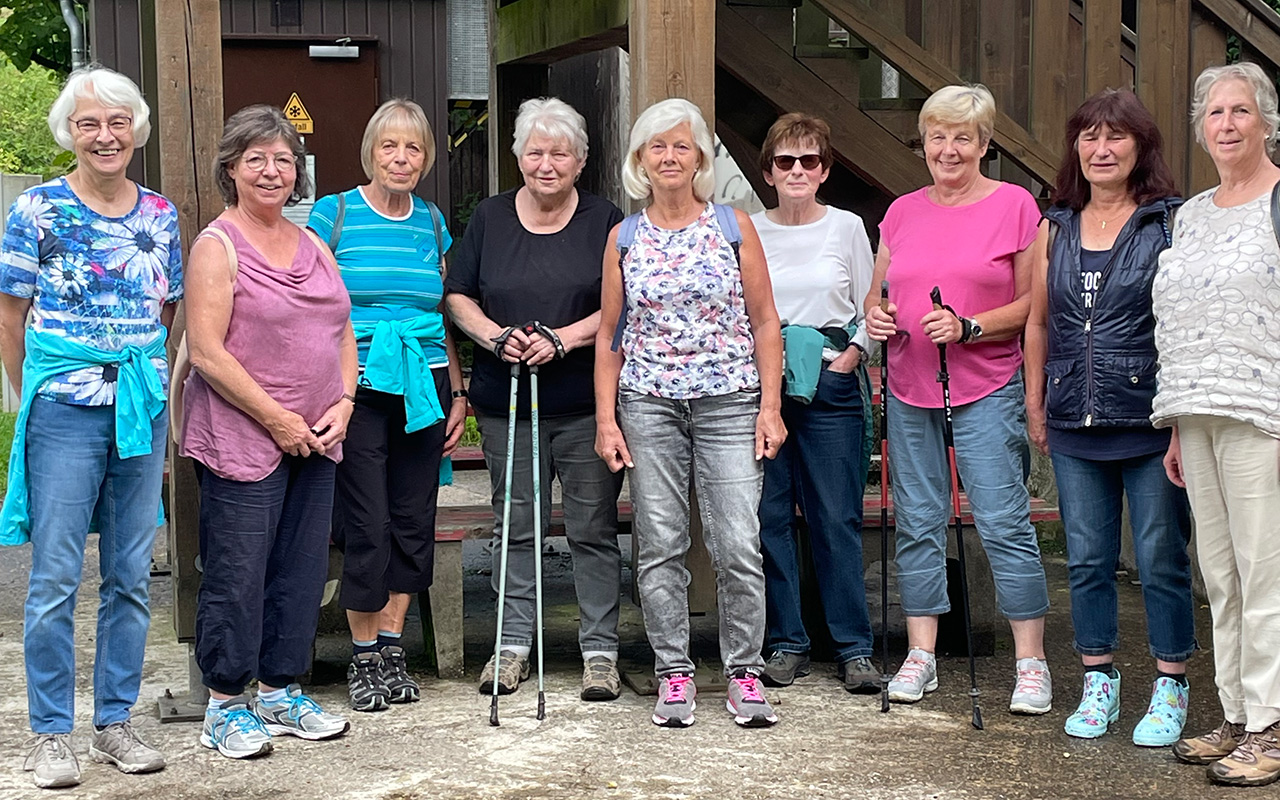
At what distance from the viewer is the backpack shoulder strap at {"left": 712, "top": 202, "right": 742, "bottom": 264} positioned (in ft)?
14.4

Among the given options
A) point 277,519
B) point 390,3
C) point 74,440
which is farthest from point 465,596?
point 390,3

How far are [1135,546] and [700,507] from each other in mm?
1198

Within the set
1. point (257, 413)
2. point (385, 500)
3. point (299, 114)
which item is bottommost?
point (385, 500)

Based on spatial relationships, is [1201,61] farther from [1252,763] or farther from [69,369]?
[69,369]

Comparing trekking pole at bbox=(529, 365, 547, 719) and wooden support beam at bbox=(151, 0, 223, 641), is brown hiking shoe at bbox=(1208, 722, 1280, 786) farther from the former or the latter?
wooden support beam at bbox=(151, 0, 223, 641)

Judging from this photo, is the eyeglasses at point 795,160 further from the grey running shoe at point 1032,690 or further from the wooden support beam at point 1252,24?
the wooden support beam at point 1252,24

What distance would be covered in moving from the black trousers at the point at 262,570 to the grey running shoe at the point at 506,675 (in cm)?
66

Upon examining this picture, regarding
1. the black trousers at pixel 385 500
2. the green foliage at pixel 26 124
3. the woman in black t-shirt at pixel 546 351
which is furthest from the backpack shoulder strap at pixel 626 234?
the green foliage at pixel 26 124

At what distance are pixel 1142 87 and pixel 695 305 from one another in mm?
2248

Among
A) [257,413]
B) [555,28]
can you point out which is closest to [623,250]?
[257,413]

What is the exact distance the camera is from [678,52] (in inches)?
189

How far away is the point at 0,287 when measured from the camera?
383 cm

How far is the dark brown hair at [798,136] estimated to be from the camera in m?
4.66

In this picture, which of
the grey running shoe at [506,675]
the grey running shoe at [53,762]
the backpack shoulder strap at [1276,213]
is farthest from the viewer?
the grey running shoe at [506,675]
